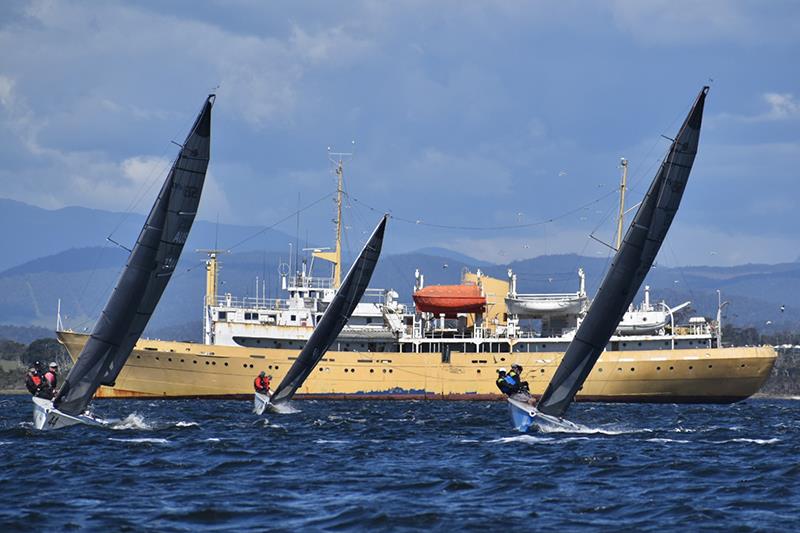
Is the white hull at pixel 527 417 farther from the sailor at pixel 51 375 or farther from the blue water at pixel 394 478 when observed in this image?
the sailor at pixel 51 375

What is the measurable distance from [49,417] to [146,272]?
12.8 feet

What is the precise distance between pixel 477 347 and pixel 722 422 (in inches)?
818

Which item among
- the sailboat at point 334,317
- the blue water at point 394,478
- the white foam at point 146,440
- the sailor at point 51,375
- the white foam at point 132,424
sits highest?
the sailboat at point 334,317

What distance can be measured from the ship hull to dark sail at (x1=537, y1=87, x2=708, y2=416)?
27.3 m

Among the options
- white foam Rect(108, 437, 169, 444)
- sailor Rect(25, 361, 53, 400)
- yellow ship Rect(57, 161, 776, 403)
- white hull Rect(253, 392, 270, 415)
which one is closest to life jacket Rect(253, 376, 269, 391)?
white hull Rect(253, 392, 270, 415)

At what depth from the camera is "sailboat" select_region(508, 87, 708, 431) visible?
97.7 feet

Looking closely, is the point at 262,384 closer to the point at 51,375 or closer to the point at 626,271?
the point at 51,375

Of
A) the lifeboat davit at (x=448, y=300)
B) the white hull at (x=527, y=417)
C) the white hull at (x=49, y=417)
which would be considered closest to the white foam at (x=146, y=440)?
the white hull at (x=49, y=417)

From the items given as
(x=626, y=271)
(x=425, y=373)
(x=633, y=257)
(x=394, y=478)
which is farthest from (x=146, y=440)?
(x=425, y=373)

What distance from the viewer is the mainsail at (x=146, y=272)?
2966 cm

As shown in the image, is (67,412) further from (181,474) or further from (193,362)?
(193,362)

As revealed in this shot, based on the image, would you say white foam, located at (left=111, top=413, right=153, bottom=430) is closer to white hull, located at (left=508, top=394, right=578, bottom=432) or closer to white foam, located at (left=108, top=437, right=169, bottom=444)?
white foam, located at (left=108, top=437, right=169, bottom=444)

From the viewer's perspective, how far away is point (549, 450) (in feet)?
89.8

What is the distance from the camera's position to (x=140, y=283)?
30078 mm
